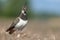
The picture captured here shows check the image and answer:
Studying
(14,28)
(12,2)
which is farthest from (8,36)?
(12,2)

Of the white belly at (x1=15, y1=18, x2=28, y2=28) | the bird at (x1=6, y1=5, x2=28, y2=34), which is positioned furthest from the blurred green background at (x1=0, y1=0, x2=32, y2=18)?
the white belly at (x1=15, y1=18, x2=28, y2=28)

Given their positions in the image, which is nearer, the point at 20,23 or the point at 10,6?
the point at 20,23

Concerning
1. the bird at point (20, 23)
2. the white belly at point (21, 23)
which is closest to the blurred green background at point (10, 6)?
the bird at point (20, 23)

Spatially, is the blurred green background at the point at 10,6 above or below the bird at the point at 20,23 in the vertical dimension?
above

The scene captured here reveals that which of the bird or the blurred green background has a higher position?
the blurred green background

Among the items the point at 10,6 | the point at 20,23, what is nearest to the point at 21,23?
the point at 20,23

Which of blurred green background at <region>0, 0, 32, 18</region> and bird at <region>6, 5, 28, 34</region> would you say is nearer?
bird at <region>6, 5, 28, 34</region>

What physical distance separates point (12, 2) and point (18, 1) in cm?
65

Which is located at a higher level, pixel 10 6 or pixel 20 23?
pixel 10 6

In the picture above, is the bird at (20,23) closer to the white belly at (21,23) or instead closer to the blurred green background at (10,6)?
the white belly at (21,23)

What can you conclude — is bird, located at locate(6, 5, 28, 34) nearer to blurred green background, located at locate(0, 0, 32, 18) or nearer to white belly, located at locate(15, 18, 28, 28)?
white belly, located at locate(15, 18, 28, 28)

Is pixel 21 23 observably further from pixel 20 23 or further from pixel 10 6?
pixel 10 6

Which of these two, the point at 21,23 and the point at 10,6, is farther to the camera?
the point at 10,6

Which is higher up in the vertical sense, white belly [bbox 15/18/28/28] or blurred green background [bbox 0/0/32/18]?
blurred green background [bbox 0/0/32/18]
